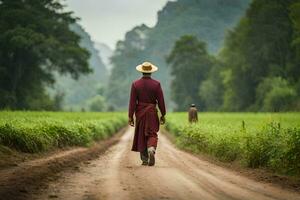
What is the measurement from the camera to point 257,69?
65875 mm

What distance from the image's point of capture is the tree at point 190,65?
9119 centimetres

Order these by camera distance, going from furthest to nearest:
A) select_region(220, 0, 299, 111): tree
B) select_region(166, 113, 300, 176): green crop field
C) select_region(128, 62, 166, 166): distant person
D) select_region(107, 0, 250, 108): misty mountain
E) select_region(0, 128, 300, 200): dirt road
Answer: select_region(107, 0, 250, 108): misty mountain → select_region(220, 0, 299, 111): tree → select_region(128, 62, 166, 166): distant person → select_region(166, 113, 300, 176): green crop field → select_region(0, 128, 300, 200): dirt road

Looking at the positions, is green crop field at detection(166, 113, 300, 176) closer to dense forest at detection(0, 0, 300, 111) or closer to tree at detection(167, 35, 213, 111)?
dense forest at detection(0, 0, 300, 111)

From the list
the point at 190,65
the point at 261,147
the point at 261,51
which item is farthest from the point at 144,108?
the point at 190,65

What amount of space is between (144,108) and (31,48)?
40390 millimetres

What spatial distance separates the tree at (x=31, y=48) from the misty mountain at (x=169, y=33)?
304 ft

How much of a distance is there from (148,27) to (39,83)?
420 ft

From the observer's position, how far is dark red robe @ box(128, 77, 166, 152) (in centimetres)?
1305

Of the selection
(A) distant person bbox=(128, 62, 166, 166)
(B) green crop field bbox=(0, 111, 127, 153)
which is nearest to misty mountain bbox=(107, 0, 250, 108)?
(B) green crop field bbox=(0, 111, 127, 153)

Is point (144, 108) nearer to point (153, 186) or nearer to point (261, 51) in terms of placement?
point (153, 186)

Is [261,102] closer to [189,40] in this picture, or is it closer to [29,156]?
[189,40]

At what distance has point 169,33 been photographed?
172 metres

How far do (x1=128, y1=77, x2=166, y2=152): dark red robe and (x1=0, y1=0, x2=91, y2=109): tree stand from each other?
37543mm

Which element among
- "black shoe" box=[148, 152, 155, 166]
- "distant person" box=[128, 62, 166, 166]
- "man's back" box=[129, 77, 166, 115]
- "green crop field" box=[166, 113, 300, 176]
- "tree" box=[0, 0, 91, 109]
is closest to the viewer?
"green crop field" box=[166, 113, 300, 176]
